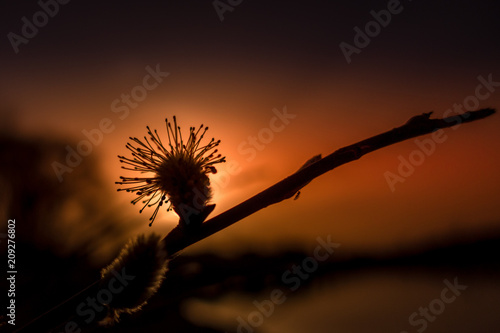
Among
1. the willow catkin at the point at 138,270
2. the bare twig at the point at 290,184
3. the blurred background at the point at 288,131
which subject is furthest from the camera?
the blurred background at the point at 288,131

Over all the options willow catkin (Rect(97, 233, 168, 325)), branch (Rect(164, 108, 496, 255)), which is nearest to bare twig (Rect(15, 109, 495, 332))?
branch (Rect(164, 108, 496, 255))

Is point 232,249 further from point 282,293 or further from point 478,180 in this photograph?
point 478,180

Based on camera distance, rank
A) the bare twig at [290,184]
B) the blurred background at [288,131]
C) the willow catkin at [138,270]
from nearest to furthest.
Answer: the willow catkin at [138,270], the bare twig at [290,184], the blurred background at [288,131]

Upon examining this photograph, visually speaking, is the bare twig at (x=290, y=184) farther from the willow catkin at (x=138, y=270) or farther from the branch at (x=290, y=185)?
the willow catkin at (x=138, y=270)

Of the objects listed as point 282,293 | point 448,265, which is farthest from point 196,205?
point 448,265

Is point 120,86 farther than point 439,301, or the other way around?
point 120,86

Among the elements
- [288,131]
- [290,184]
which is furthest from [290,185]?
[288,131]

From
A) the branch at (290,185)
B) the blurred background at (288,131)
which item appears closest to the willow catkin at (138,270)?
the branch at (290,185)
